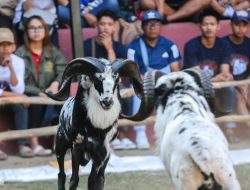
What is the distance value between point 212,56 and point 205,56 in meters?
0.11

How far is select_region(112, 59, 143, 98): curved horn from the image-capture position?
859 cm

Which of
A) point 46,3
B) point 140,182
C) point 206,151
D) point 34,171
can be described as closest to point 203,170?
point 206,151

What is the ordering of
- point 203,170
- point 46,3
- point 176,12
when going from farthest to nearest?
point 176,12, point 46,3, point 203,170

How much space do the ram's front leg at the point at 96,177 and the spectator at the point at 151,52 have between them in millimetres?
3283

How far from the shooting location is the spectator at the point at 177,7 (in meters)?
13.0

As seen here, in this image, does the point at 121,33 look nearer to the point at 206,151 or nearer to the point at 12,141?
the point at 12,141

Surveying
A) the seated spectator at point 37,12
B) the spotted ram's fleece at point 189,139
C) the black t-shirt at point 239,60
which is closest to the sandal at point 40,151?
the seated spectator at point 37,12

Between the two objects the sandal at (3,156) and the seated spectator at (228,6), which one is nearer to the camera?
the sandal at (3,156)

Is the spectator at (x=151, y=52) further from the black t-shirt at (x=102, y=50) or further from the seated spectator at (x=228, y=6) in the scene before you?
the seated spectator at (x=228, y=6)

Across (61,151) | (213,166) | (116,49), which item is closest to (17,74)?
(116,49)

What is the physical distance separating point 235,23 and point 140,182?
347cm

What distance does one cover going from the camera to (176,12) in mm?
13461

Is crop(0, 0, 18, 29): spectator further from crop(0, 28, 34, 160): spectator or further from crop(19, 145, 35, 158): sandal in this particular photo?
crop(19, 145, 35, 158): sandal

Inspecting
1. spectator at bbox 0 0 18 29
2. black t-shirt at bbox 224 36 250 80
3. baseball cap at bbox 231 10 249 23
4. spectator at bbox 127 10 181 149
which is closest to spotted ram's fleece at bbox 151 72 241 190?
spectator at bbox 127 10 181 149
